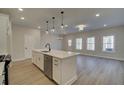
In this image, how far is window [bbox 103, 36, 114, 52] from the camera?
277 inches

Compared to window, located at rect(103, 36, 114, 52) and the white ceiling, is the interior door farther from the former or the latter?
window, located at rect(103, 36, 114, 52)

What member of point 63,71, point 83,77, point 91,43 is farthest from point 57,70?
point 91,43

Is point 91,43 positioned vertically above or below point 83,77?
above

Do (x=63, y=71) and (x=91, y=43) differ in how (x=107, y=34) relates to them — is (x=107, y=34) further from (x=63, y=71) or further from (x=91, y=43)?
(x=63, y=71)

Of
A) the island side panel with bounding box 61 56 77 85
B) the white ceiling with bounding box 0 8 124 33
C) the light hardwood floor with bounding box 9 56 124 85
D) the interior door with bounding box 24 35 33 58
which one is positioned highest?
the white ceiling with bounding box 0 8 124 33

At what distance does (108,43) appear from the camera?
23.8ft

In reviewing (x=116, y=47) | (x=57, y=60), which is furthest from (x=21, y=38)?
(x=116, y=47)

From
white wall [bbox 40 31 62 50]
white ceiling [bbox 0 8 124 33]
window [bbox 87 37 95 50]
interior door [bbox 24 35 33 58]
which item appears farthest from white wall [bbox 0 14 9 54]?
window [bbox 87 37 95 50]

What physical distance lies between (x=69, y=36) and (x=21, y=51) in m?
6.56

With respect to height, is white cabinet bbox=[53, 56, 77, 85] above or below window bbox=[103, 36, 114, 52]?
below

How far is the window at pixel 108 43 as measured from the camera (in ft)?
23.1
